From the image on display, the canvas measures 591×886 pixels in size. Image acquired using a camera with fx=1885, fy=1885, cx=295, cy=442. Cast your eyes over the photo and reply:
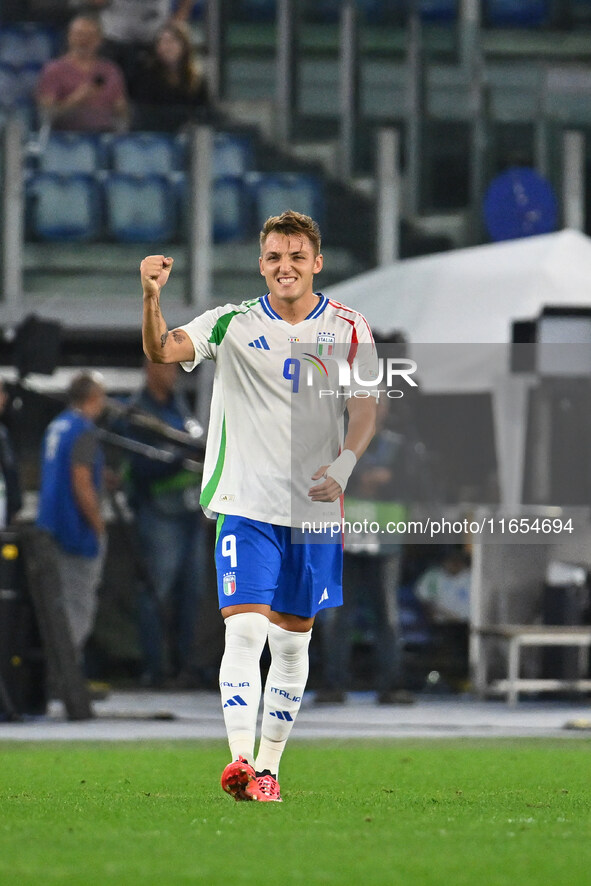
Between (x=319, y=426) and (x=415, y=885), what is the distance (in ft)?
7.52

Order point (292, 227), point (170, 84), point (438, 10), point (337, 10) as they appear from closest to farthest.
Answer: point (292, 227)
point (170, 84)
point (438, 10)
point (337, 10)

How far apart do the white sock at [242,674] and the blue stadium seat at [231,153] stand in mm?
14056

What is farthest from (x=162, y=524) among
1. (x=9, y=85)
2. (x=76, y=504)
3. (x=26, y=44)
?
(x=26, y=44)

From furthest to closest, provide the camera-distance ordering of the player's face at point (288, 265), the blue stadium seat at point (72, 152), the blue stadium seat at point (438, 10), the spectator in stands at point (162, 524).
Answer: the blue stadium seat at point (438, 10)
the blue stadium seat at point (72, 152)
the spectator in stands at point (162, 524)
the player's face at point (288, 265)

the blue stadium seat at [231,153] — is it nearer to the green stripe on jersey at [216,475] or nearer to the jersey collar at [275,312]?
the jersey collar at [275,312]

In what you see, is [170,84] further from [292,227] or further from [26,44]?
[292,227]

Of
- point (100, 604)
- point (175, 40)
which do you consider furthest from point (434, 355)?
point (175, 40)

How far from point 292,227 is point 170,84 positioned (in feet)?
48.1

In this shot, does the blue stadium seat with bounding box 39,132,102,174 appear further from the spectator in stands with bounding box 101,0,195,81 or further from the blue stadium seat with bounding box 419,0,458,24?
the blue stadium seat with bounding box 419,0,458,24

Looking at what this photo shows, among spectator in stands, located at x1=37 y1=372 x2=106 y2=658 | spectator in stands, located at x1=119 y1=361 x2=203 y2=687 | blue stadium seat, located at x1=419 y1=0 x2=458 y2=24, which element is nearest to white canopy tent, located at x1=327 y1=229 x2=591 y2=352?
spectator in stands, located at x1=119 y1=361 x2=203 y2=687

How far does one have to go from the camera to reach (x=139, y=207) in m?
19.0

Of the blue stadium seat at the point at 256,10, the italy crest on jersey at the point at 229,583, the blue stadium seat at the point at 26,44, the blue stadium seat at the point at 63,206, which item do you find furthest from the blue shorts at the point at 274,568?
the blue stadium seat at the point at 26,44

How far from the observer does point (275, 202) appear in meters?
19.4

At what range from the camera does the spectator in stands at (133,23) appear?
20812mm
